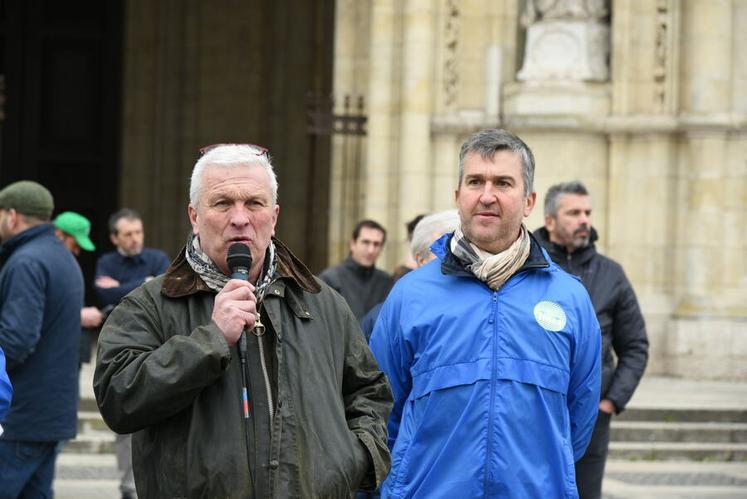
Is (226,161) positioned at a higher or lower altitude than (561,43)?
lower

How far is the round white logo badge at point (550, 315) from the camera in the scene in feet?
15.2

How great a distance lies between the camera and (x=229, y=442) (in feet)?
12.4

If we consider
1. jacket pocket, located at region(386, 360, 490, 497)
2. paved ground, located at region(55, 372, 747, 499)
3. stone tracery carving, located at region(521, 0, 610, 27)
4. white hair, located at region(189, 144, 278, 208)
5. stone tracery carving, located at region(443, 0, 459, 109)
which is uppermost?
stone tracery carving, located at region(521, 0, 610, 27)

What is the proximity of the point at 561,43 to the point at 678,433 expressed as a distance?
447 cm

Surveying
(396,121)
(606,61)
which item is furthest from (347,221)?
(606,61)

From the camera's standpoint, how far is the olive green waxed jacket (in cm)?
372

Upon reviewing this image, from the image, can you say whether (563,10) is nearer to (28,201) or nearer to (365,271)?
(365,271)

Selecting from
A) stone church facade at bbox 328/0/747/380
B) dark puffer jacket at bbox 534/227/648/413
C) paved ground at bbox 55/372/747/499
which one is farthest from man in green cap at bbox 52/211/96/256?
stone church facade at bbox 328/0/747/380

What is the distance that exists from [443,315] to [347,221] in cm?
1125

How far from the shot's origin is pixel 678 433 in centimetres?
1222

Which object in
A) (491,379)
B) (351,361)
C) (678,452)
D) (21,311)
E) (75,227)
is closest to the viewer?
(351,361)

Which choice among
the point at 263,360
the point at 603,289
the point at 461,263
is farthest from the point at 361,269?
the point at 263,360

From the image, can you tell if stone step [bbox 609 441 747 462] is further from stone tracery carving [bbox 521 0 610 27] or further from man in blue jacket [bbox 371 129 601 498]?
man in blue jacket [bbox 371 129 601 498]

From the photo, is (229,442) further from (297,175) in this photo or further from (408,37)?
(297,175)
